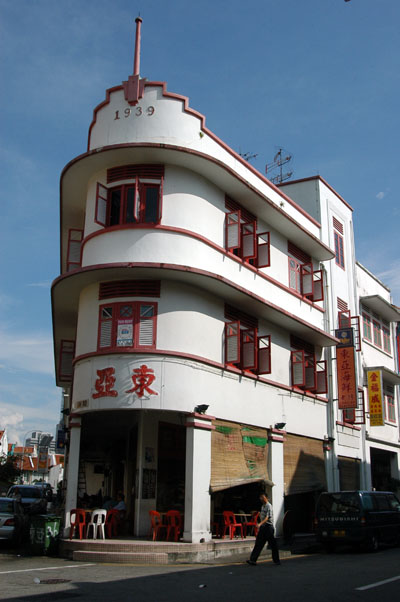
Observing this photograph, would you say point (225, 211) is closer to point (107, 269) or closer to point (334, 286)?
point (107, 269)

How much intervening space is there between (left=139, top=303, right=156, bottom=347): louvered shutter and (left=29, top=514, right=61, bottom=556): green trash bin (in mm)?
5066

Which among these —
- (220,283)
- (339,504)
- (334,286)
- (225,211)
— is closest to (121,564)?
(339,504)

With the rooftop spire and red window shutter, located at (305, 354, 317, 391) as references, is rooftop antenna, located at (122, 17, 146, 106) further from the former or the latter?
red window shutter, located at (305, 354, 317, 391)

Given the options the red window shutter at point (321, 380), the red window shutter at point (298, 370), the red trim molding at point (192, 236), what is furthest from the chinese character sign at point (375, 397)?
the red trim molding at point (192, 236)

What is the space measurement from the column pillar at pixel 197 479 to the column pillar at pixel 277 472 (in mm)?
3832

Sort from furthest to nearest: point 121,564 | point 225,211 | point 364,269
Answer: point 364,269 → point 225,211 → point 121,564

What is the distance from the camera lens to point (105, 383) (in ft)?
53.2

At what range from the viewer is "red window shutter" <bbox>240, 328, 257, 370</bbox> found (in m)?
19.0

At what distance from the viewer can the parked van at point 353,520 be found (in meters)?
16.6

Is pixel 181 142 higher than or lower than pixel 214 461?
higher

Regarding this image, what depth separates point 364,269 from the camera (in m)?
31.2

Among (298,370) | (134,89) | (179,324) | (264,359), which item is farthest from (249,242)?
(134,89)

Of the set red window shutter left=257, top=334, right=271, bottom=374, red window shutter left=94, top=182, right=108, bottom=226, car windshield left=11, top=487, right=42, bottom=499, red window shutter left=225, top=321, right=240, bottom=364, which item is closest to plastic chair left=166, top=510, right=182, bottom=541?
red window shutter left=225, top=321, right=240, bottom=364

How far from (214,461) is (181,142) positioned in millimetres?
9248
